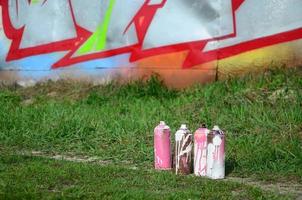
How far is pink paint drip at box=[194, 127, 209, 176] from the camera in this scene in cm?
643

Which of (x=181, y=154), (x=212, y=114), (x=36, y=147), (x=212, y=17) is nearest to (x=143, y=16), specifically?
(x=212, y=17)

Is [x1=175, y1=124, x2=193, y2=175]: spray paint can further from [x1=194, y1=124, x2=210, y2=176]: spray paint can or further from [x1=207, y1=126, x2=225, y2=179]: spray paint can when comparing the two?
[x1=207, y1=126, x2=225, y2=179]: spray paint can

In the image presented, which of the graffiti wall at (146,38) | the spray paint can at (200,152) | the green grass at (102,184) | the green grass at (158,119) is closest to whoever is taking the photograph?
the green grass at (102,184)

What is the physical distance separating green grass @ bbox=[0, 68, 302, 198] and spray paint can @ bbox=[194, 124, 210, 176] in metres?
0.47

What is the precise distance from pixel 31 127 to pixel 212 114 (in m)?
2.43

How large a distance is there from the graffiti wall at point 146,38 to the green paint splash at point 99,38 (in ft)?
0.05

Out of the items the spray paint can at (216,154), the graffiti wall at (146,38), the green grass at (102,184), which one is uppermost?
the graffiti wall at (146,38)

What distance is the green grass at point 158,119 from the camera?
7208 mm

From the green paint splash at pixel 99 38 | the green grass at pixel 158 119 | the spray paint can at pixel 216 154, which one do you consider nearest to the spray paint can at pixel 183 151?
the spray paint can at pixel 216 154

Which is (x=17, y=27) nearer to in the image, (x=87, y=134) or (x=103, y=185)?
(x=87, y=134)

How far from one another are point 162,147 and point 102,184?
89 centimetres

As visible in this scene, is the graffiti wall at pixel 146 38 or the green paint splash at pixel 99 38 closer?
the graffiti wall at pixel 146 38

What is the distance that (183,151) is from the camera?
655 cm

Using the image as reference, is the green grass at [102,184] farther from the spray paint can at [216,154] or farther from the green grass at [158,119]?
the green grass at [158,119]
